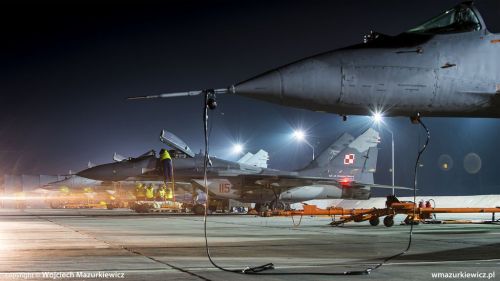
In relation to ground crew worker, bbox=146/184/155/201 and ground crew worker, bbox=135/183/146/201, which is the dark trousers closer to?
ground crew worker, bbox=146/184/155/201

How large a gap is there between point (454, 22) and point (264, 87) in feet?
9.44

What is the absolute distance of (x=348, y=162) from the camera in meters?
37.2

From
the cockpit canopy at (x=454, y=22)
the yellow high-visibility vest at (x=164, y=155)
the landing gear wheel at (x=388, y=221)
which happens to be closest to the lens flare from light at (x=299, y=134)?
the yellow high-visibility vest at (x=164, y=155)

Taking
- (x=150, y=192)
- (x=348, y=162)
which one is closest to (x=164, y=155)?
(x=150, y=192)

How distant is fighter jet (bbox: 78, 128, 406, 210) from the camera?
110 ft

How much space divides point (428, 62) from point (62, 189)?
182 ft

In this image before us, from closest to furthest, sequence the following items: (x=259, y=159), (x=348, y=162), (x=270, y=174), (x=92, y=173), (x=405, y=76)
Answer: (x=405, y=76) → (x=92, y=173) → (x=270, y=174) → (x=348, y=162) → (x=259, y=159)

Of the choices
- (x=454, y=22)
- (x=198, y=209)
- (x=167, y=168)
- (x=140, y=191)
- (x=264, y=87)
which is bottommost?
(x=198, y=209)

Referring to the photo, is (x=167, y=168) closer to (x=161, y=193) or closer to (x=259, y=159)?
(x=161, y=193)

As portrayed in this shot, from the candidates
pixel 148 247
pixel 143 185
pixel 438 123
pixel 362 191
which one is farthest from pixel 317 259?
pixel 438 123

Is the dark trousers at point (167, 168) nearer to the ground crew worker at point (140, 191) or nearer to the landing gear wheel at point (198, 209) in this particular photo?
the landing gear wheel at point (198, 209)

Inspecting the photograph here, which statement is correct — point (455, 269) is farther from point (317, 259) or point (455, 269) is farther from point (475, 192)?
point (475, 192)

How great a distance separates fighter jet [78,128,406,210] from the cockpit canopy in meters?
24.0

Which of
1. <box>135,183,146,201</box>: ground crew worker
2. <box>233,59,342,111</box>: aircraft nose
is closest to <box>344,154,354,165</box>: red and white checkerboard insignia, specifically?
<box>135,183,146,201</box>: ground crew worker
